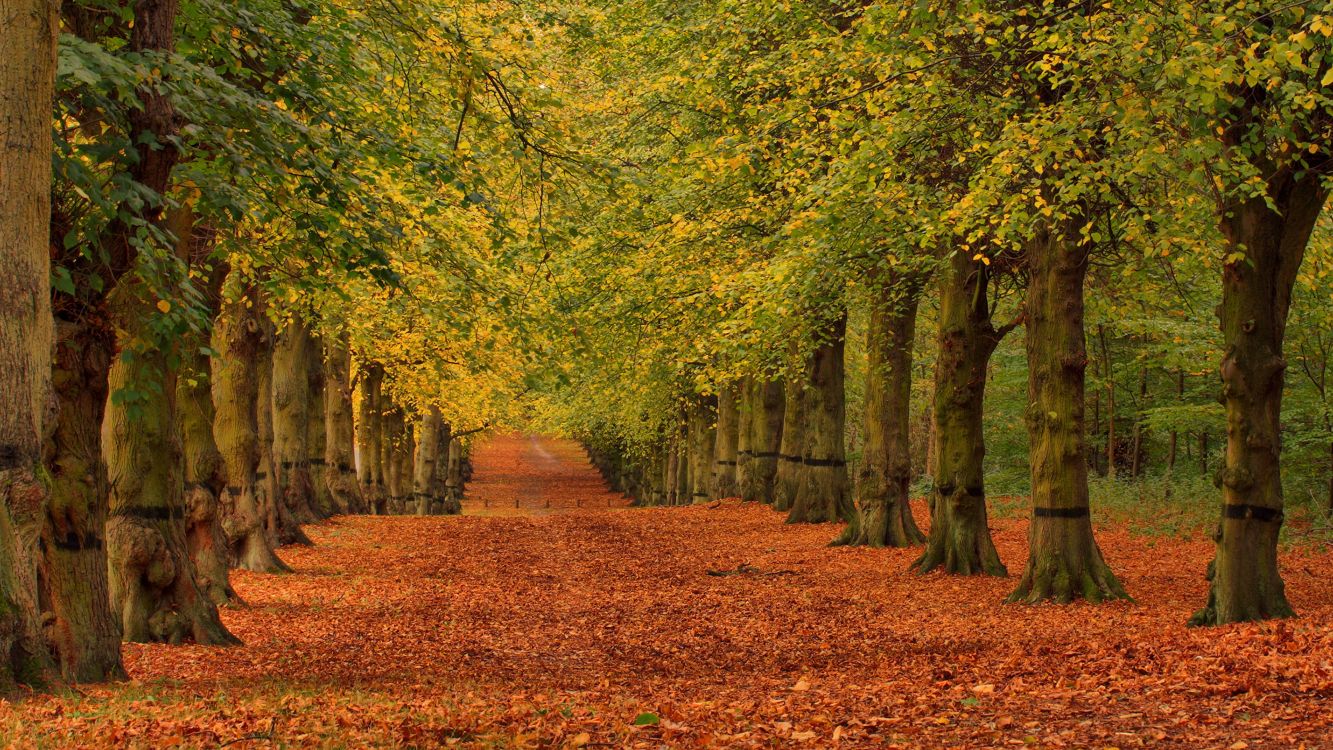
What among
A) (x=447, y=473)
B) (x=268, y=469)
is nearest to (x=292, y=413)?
(x=268, y=469)

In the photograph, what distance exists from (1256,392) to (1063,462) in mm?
3554

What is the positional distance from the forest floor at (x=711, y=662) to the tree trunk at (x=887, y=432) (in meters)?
1.04

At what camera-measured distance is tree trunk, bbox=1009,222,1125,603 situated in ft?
49.1

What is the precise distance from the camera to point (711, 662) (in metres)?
12.0

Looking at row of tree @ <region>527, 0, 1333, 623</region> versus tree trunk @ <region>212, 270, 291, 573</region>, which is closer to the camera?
row of tree @ <region>527, 0, 1333, 623</region>

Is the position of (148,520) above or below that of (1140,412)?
below

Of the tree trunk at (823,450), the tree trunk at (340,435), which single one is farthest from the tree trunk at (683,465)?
the tree trunk at (823,450)

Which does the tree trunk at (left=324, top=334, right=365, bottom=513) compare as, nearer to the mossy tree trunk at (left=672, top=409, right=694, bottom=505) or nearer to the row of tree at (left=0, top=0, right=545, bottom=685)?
the row of tree at (left=0, top=0, right=545, bottom=685)

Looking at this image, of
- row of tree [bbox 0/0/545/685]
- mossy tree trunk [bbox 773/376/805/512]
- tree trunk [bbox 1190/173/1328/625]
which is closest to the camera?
row of tree [bbox 0/0/545/685]

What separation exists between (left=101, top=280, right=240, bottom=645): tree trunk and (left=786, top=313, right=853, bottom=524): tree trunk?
17.2m

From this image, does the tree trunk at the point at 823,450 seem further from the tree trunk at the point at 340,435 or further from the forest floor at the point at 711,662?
the tree trunk at the point at 340,435

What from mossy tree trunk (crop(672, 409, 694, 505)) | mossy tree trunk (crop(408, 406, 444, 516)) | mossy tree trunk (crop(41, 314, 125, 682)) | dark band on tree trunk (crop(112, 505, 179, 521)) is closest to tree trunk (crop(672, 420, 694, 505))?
mossy tree trunk (crop(672, 409, 694, 505))

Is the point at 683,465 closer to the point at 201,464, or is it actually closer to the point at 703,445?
the point at 703,445

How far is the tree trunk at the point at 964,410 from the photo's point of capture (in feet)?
59.2
